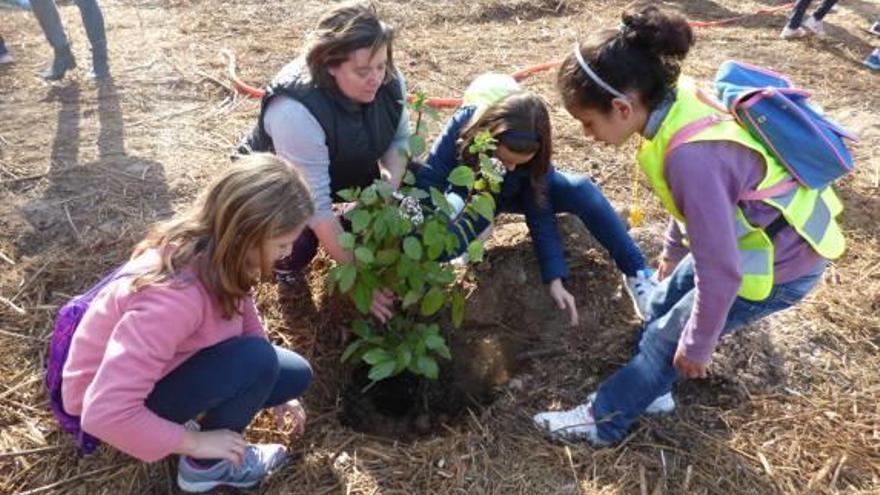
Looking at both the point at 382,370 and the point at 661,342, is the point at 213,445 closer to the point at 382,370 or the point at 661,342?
the point at 382,370

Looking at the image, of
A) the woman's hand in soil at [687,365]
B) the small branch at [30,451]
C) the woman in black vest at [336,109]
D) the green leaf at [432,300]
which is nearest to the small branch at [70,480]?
the small branch at [30,451]

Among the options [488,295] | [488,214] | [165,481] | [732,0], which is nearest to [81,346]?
[165,481]

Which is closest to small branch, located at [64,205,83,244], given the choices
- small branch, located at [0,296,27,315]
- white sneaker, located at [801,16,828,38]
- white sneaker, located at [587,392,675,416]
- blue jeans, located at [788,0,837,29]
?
small branch, located at [0,296,27,315]

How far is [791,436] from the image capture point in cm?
224

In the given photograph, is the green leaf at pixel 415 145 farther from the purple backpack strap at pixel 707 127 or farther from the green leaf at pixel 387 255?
the purple backpack strap at pixel 707 127

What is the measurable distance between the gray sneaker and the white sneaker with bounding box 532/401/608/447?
0.82 metres

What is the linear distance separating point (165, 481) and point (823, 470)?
6.39 feet

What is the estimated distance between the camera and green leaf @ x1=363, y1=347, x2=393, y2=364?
2.10 metres

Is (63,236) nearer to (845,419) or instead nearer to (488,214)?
(488,214)

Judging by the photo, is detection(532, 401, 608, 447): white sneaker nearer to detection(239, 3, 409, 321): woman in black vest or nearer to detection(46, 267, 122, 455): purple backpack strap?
detection(239, 3, 409, 321): woman in black vest

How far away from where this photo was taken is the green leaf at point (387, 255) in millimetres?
2027

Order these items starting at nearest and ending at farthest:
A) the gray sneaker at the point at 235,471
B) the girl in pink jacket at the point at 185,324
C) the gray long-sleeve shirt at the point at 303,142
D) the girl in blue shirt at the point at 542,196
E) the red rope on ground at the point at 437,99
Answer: the girl in pink jacket at the point at 185,324 < the gray sneaker at the point at 235,471 < the gray long-sleeve shirt at the point at 303,142 < the girl in blue shirt at the point at 542,196 < the red rope on ground at the point at 437,99

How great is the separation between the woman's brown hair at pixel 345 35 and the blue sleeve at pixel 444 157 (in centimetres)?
47

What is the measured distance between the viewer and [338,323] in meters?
2.64
